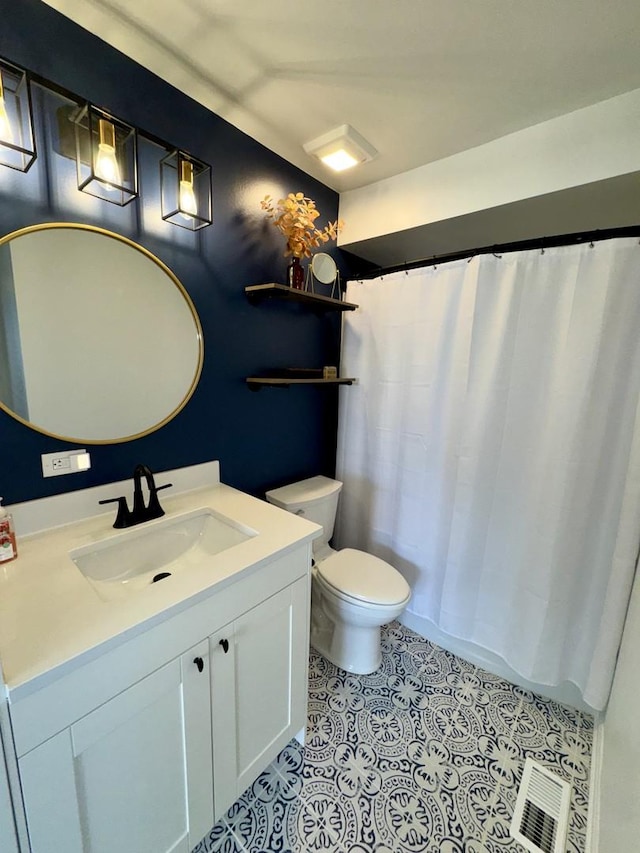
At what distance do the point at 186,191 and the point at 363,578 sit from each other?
1722mm

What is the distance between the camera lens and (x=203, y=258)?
1.41 metres

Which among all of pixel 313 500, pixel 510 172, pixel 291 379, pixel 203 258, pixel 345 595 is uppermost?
pixel 510 172

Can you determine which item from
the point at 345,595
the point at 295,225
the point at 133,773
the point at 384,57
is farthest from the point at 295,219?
the point at 133,773

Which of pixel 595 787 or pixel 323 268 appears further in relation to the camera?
pixel 323 268

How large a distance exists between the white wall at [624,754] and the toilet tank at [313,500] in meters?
1.24

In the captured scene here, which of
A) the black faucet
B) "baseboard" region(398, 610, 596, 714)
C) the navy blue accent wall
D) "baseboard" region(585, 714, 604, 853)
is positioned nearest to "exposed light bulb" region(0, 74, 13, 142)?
the navy blue accent wall

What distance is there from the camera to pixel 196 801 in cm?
94

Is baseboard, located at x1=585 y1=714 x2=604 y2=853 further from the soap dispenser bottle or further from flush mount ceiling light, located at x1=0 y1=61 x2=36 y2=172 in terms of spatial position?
flush mount ceiling light, located at x1=0 y1=61 x2=36 y2=172

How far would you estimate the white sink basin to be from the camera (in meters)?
1.06

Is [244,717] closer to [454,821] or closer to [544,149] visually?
[454,821]

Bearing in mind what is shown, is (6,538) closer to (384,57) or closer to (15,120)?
(15,120)

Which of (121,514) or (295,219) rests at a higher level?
(295,219)

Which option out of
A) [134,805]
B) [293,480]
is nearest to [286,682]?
[134,805]

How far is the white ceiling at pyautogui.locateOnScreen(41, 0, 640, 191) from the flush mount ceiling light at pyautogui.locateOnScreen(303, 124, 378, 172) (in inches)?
2.3
